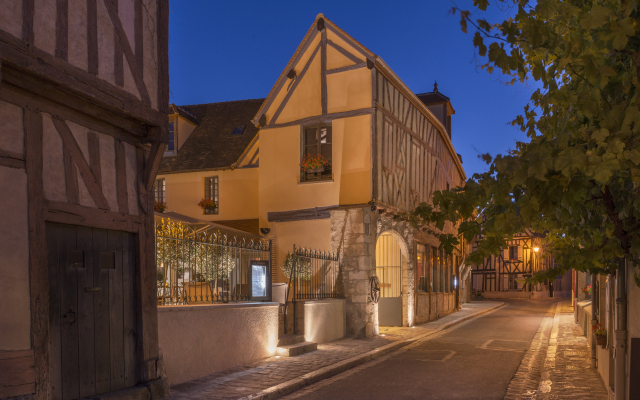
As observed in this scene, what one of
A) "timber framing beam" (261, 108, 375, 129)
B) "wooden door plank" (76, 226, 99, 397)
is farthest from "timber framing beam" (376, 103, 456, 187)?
"wooden door plank" (76, 226, 99, 397)

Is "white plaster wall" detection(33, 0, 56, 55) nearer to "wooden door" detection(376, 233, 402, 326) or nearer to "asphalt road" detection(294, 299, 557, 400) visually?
"asphalt road" detection(294, 299, 557, 400)

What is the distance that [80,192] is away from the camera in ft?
18.9

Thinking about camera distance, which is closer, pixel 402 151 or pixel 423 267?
pixel 402 151

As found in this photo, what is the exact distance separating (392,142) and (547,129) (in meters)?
10.7

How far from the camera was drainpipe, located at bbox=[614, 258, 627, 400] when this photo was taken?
534 cm

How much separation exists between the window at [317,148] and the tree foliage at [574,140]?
9911 millimetres

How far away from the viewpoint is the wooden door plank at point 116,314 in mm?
6203

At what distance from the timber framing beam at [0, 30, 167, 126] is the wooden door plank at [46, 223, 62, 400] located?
1423 millimetres

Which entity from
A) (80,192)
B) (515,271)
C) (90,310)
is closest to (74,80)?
(80,192)

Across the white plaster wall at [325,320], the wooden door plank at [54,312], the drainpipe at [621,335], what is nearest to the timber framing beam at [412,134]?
the white plaster wall at [325,320]

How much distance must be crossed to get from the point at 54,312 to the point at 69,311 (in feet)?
0.66

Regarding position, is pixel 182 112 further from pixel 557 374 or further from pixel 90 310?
pixel 557 374

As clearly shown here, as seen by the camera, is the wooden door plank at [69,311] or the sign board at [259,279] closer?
the wooden door plank at [69,311]

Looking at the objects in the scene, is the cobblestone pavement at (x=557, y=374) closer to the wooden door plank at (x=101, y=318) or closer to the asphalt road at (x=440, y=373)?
the asphalt road at (x=440, y=373)
